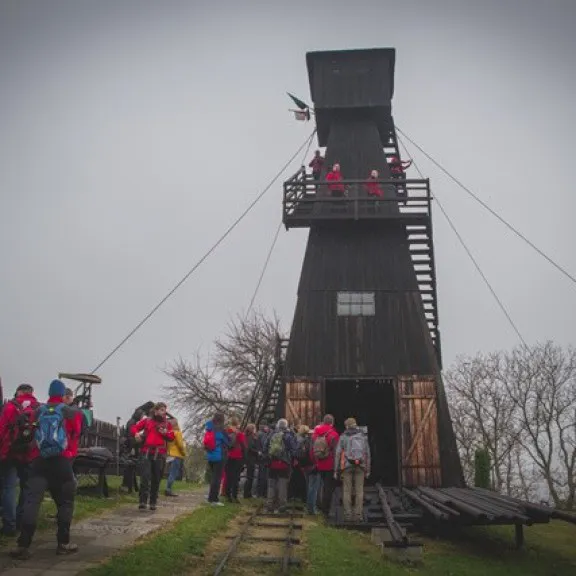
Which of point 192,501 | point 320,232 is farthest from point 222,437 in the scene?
point 320,232

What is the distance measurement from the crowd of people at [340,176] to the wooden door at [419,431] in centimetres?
596

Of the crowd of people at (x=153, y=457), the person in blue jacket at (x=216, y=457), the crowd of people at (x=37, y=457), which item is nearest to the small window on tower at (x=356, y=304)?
the crowd of people at (x=153, y=457)

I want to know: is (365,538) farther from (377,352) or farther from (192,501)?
(377,352)

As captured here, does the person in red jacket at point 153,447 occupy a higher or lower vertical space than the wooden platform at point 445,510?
higher

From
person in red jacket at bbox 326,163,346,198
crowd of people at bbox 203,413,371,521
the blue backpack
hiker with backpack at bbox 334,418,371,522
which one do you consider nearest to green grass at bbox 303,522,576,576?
hiker with backpack at bbox 334,418,371,522

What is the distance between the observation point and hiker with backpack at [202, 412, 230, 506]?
38.8 feet

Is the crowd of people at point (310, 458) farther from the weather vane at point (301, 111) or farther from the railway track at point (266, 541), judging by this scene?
the weather vane at point (301, 111)

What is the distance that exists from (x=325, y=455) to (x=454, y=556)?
3.36 m

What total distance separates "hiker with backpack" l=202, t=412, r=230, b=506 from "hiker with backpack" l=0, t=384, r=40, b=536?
16.0 ft

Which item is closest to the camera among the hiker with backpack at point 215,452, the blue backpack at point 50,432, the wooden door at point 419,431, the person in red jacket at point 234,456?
the blue backpack at point 50,432

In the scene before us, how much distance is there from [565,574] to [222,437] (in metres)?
6.68

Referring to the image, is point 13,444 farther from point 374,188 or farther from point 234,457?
point 374,188

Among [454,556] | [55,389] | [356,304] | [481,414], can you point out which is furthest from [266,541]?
[481,414]

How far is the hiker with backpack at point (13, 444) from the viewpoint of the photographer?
711 cm
